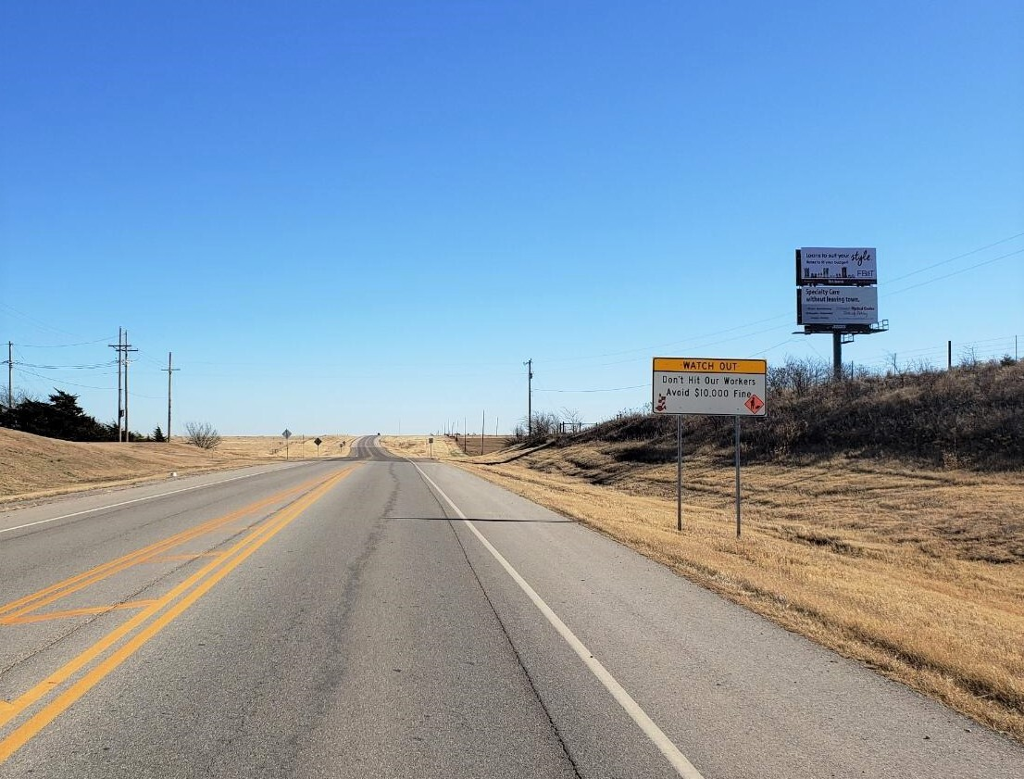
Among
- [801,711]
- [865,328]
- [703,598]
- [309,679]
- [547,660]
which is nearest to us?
[801,711]

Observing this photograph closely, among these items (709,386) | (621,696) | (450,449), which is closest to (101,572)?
(621,696)

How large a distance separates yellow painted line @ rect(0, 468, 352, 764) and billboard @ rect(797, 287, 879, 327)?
41.0 m

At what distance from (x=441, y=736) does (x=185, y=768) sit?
138 centimetres

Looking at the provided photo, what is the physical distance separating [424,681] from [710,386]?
13.2 m

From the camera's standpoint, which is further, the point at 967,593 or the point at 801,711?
the point at 967,593

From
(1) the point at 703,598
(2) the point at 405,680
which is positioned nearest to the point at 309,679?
(2) the point at 405,680

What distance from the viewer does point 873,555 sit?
56.6 ft

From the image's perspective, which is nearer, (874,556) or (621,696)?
(621,696)

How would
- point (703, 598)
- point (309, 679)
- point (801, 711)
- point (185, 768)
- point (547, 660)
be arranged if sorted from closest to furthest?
point (185, 768) → point (801, 711) → point (309, 679) → point (547, 660) → point (703, 598)

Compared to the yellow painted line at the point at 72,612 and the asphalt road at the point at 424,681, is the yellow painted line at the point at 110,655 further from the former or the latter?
the yellow painted line at the point at 72,612

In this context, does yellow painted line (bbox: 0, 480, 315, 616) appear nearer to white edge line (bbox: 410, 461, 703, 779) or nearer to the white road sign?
white edge line (bbox: 410, 461, 703, 779)

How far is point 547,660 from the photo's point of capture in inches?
242

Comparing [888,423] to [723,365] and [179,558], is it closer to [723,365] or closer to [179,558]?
[723,365]

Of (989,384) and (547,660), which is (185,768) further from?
(989,384)
